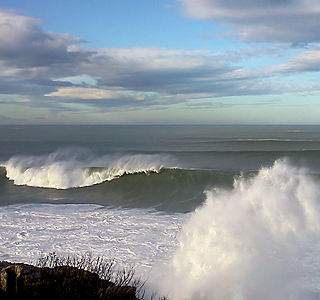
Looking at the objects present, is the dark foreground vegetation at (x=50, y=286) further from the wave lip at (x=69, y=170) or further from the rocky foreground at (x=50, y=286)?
the wave lip at (x=69, y=170)

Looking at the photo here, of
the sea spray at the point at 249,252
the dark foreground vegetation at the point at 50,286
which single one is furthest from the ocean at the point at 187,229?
the dark foreground vegetation at the point at 50,286

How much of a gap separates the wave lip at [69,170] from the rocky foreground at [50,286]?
16084mm

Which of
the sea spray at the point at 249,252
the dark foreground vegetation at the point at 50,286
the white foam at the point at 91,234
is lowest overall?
the white foam at the point at 91,234

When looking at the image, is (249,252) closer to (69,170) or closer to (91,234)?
(91,234)

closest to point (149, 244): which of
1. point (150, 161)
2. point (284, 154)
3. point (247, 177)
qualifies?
point (247, 177)

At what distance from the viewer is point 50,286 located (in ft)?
14.7

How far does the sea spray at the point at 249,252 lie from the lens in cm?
654

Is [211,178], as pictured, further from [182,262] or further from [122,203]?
[182,262]

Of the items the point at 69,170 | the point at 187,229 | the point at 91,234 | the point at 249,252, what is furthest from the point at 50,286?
the point at 69,170

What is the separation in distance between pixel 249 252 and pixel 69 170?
1581 centimetres

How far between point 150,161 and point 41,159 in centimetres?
705

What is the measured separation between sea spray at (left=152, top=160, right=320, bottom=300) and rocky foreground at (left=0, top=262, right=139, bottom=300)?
2177 millimetres

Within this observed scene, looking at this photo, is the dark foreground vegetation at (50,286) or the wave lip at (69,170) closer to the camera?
the dark foreground vegetation at (50,286)

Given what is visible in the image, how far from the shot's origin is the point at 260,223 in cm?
989
